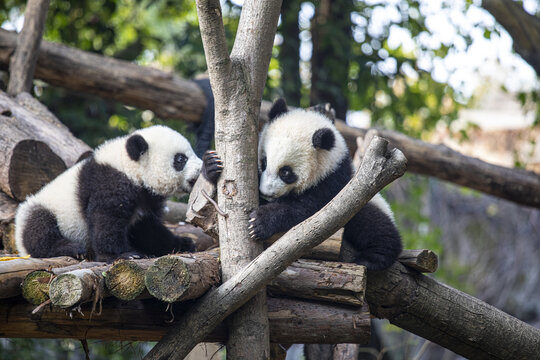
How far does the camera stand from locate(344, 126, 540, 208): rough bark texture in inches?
253

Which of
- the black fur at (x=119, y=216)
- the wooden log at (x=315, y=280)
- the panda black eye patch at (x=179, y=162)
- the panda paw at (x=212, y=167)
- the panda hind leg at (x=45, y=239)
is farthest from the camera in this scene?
the panda black eye patch at (x=179, y=162)

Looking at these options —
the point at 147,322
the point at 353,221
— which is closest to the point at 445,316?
the point at 353,221

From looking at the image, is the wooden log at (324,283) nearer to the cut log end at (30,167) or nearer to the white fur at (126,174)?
the white fur at (126,174)

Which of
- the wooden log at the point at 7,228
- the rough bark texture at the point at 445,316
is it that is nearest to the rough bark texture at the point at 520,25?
the rough bark texture at the point at 445,316

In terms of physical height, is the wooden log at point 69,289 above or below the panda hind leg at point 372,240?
above

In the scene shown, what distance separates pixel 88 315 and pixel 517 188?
5.54m

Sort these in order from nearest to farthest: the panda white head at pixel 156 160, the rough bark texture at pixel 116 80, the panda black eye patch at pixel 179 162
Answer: the panda white head at pixel 156 160 < the panda black eye patch at pixel 179 162 < the rough bark texture at pixel 116 80

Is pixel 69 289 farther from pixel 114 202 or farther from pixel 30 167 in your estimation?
pixel 30 167

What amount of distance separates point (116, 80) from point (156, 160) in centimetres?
236

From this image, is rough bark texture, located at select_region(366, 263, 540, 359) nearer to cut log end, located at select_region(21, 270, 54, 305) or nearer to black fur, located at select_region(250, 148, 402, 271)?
black fur, located at select_region(250, 148, 402, 271)

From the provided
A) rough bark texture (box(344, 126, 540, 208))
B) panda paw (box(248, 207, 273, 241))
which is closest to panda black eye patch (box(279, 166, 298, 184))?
panda paw (box(248, 207, 273, 241))

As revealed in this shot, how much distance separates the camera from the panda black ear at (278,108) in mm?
4118

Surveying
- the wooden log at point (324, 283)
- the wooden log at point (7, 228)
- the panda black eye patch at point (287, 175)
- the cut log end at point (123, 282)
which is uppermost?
the panda black eye patch at point (287, 175)

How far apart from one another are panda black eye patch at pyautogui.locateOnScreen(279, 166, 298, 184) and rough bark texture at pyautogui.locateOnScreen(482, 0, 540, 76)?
371 centimetres
